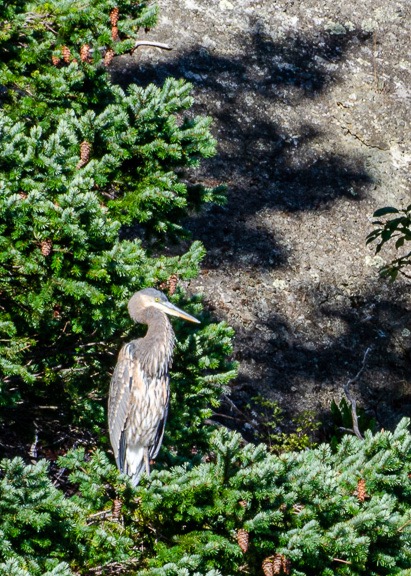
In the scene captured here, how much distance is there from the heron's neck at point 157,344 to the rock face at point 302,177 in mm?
2294

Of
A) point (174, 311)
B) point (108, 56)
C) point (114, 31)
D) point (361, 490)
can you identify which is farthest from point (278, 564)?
point (114, 31)

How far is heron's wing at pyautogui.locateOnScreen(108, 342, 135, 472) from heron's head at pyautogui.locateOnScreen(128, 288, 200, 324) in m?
0.23

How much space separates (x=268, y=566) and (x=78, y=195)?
1908mm

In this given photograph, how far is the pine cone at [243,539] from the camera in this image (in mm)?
3822

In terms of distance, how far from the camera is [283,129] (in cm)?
923

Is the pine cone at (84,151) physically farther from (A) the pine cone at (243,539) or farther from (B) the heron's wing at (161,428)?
(A) the pine cone at (243,539)

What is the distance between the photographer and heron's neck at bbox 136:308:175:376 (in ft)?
16.9

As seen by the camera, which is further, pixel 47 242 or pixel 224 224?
pixel 224 224

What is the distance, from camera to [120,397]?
5.23 m

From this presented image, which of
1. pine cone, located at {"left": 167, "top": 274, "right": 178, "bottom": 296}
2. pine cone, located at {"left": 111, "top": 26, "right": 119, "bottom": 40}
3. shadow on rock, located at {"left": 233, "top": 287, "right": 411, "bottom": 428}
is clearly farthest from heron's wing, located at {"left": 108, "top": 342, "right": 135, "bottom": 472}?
shadow on rock, located at {"left": 233, "top": 287, "right": 411, "bottom": 428}

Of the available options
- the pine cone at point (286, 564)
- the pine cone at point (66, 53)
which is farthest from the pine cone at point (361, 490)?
the pine cone at point (66, 53)

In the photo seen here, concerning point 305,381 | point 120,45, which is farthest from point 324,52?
point 120,45

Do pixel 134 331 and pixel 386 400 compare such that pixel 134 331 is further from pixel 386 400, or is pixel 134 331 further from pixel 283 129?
pixel 283 129

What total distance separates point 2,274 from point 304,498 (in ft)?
5.88
